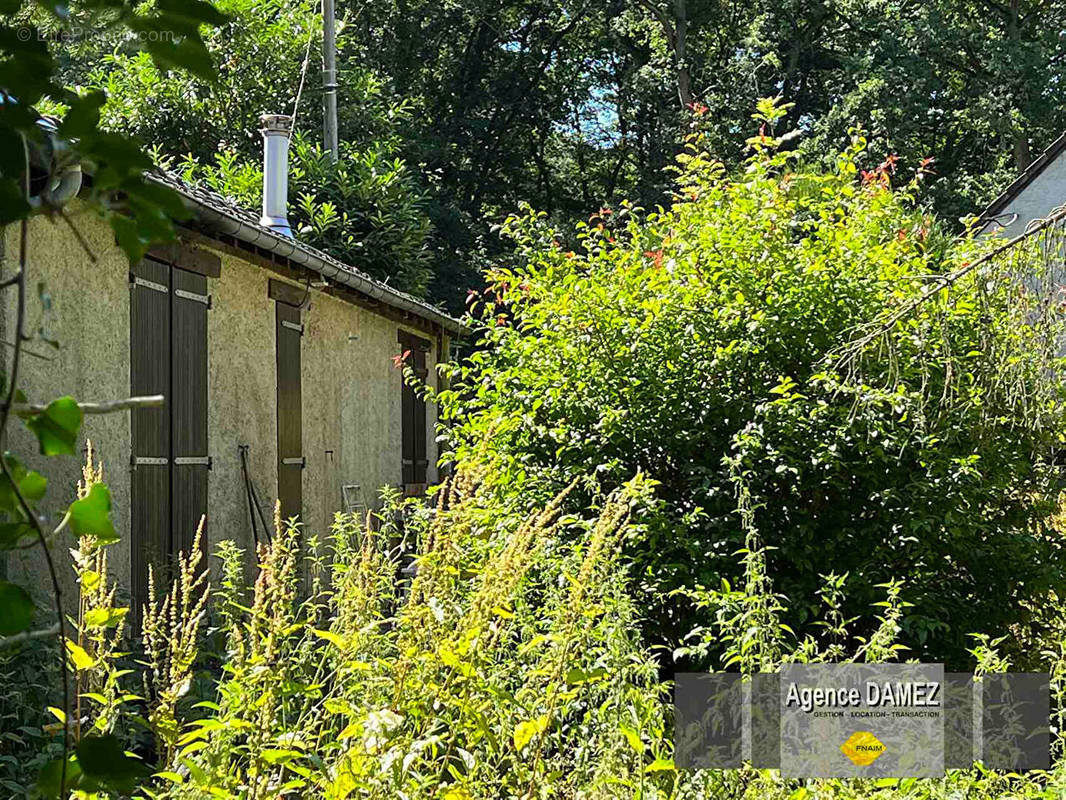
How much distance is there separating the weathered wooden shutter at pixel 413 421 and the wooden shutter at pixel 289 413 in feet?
12.2

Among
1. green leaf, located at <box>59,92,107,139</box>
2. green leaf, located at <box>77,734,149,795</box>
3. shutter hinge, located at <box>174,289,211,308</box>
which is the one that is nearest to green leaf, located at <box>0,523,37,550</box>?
green leaf, located at <box>77,734,149,795</box>

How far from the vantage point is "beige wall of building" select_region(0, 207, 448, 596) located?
246 inches

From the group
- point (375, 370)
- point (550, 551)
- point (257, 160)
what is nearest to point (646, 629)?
point (550, 551)

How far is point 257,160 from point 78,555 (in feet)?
64.8

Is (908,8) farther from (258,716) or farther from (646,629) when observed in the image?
(258,716)

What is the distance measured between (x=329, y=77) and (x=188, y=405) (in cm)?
1281

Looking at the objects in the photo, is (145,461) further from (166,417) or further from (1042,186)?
(1042,186)

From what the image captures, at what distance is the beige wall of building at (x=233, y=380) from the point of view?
626cm

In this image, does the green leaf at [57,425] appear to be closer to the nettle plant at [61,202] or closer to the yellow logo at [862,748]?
the nettle plant at [61,202]

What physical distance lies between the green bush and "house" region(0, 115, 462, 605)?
7.04 feet

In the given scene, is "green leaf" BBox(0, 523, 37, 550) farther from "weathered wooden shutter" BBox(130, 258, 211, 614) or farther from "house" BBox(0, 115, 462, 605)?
"weathered wooden shutter" BBox(130, 258, 211, 614)

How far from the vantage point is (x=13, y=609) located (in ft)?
2.96

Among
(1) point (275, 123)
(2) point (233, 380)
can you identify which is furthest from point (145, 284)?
(1) point (275, 123)

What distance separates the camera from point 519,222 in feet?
23.2
